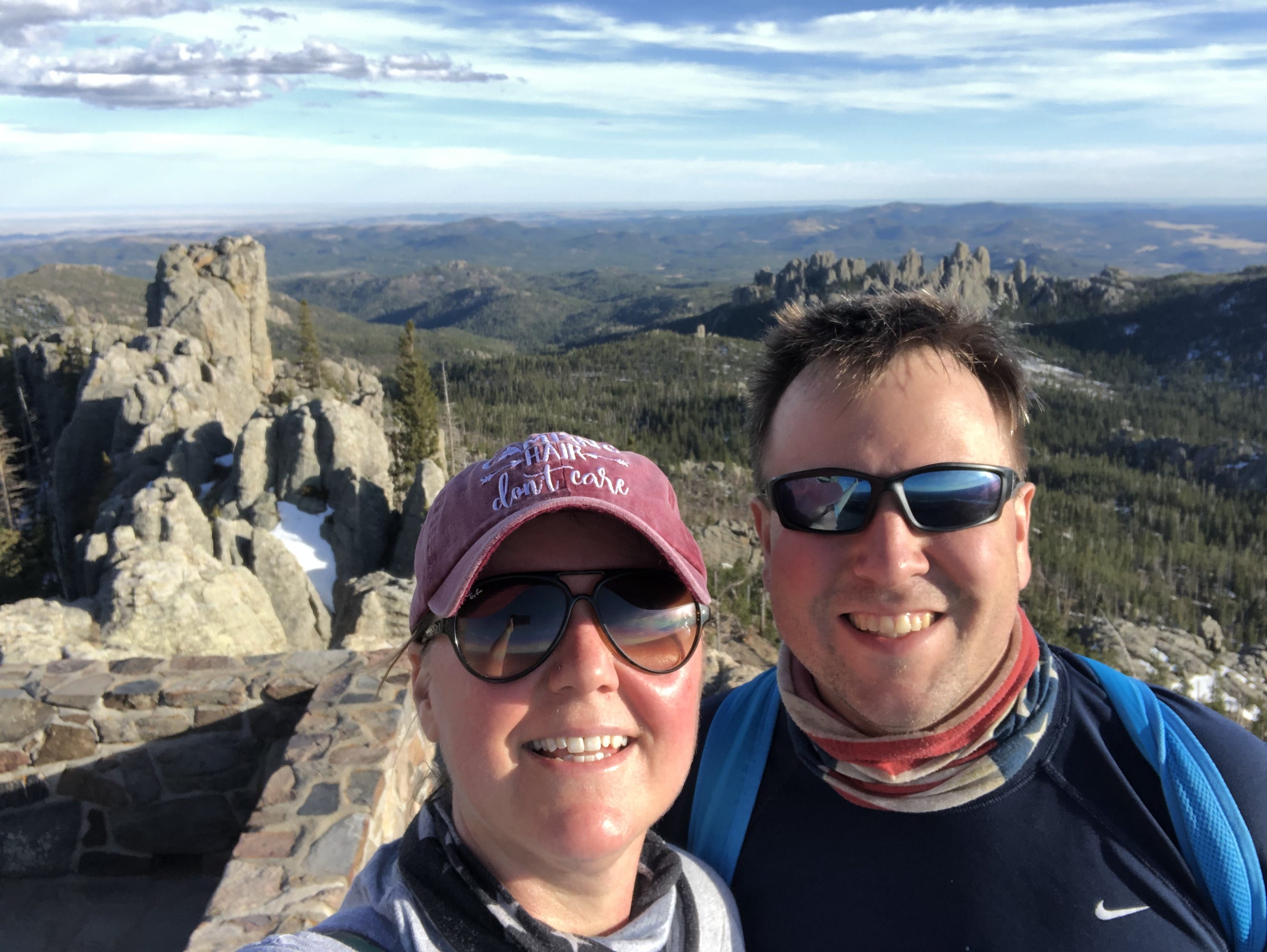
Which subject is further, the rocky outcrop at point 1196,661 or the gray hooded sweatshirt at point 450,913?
the rocky outcrop at point 1196,661

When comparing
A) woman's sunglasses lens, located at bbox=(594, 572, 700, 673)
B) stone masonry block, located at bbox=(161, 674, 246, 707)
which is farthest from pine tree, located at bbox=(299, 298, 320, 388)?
woman's sunglasses lens, located at bbox=(594, 572, 700, 673)

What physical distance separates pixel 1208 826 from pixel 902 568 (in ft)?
3.65

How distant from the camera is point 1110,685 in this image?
2.73 metres

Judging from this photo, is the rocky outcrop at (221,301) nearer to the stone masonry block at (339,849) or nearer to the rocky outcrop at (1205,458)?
the stone masonry block at (339,849)

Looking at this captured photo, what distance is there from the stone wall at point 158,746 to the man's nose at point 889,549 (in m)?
4.49

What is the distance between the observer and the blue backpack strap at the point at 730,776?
286cm

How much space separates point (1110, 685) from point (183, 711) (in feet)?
22.4

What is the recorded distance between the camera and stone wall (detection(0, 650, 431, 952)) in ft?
21.5

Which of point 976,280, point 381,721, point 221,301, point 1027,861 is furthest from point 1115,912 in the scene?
point 976,280

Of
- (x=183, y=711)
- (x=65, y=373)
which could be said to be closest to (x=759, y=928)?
(x=183, y=711)

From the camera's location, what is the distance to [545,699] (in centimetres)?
200

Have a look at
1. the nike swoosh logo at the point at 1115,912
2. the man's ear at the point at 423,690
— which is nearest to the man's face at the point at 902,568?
the nike swoosh logo at the point at 1115,912

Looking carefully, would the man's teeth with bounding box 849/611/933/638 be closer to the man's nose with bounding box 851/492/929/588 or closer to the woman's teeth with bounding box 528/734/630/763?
the man's nose with bounding box 851/492/929/588

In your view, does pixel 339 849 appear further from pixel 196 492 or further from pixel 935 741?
pixel 196 492
